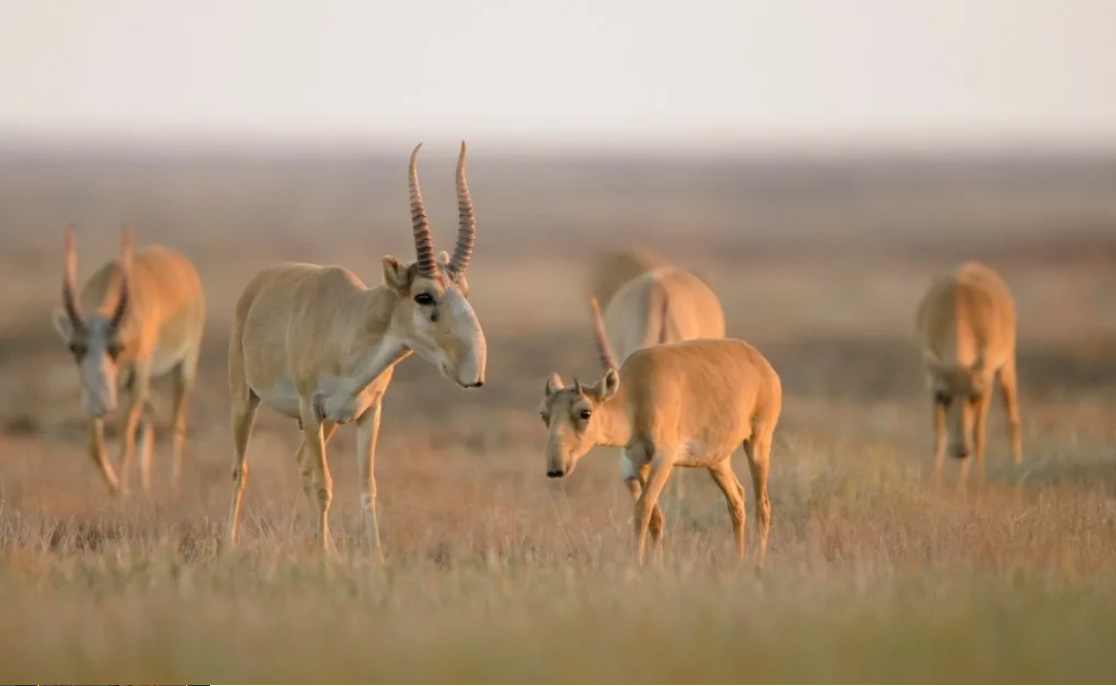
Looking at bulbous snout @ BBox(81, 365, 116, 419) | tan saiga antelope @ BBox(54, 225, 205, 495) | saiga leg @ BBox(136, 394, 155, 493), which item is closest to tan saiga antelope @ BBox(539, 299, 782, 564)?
tan saiga antelope @ BBox(54, 225, 205, 495)

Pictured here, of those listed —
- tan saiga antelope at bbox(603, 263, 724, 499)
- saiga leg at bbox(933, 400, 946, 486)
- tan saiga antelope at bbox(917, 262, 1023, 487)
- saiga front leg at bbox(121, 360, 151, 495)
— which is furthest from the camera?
tan saiga antelope at bbox(917, 262, 1023, 487)

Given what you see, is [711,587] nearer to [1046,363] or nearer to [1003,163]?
[1046,363]

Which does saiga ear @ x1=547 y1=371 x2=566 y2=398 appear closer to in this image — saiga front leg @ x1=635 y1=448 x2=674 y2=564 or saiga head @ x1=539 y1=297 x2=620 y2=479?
saiga head @ x1=539 y1=297 x2=620 y2=479

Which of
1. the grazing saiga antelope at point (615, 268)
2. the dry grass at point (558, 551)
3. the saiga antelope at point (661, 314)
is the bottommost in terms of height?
the dry grass at point (558, 551)

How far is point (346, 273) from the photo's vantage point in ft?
35.6

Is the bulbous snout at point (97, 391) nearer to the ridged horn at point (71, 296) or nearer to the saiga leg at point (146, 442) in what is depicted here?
the ridged horn at point (71, 296)

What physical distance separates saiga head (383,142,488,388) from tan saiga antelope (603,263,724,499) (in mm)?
3985

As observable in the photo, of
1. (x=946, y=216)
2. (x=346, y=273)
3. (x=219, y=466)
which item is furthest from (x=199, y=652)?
(x=946, y=216)

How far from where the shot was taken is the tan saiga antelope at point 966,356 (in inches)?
628

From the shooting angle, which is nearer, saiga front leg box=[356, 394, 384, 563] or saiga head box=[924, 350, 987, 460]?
saiga front leg box=[356, 394, 384, 563]

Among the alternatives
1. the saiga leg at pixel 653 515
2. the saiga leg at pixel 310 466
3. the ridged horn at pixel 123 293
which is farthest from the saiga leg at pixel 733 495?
the ridged horn at pixel 123 293

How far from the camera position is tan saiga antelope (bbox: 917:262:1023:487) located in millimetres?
15961

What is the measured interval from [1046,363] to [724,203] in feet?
244

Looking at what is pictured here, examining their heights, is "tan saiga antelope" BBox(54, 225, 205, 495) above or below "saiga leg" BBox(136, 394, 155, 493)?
above
